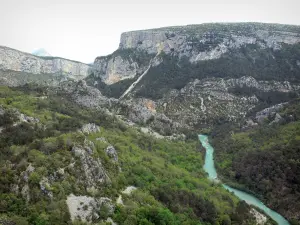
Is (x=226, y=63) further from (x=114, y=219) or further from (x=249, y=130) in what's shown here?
(x=114, y=219)

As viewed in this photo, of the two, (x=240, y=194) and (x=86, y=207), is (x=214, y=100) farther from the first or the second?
(x=86, y=207)

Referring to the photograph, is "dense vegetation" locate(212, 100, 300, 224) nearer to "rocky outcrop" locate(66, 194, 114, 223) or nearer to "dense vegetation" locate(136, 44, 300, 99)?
"rocky outcrop" locate(66, 194, 114, 223)

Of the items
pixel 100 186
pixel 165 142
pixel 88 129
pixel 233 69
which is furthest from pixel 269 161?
pixel 233 69

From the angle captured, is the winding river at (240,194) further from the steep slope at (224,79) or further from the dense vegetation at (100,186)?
the steep slope at (224,79)

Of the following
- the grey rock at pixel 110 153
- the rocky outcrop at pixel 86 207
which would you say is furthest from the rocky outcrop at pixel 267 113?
the rocky outcrop at pixel 86 207

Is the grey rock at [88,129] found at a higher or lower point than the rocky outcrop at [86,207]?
higher

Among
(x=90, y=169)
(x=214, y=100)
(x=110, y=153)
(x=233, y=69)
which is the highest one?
(x=233, y=69)

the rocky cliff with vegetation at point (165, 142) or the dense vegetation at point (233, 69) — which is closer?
the rocky cliff with vegetation at point (165, 142)
